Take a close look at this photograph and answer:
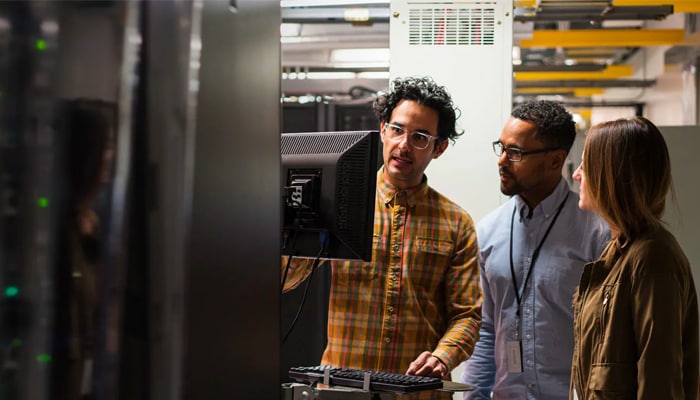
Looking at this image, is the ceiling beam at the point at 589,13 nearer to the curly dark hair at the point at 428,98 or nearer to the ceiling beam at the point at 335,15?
the ceiling beam at the point at 335,15

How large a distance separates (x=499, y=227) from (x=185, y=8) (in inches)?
78.0

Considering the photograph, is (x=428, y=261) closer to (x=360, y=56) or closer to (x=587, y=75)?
(x=360, y=56)

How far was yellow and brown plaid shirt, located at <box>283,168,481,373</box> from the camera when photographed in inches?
78.0

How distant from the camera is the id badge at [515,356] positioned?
228 centimetres

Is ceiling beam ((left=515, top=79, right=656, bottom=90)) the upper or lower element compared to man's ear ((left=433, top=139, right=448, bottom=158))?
upper

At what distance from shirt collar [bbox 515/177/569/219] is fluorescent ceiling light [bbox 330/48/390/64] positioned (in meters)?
3.42

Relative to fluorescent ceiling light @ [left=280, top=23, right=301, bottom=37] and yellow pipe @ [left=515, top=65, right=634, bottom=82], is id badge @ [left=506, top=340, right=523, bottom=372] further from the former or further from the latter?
yellow pipe @ [left=515, top=65, right=634, bottom=82]

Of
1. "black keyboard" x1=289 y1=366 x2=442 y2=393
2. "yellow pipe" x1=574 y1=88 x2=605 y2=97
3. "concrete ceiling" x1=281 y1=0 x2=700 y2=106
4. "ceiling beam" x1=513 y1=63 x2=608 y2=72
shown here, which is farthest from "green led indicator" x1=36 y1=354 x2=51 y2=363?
"yellow pipe" x1=574 y1=88 x2=605 y2=97

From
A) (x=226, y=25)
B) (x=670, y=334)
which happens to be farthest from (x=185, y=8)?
(x=670, y=334)

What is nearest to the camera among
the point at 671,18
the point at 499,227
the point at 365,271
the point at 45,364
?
the point at 45,364

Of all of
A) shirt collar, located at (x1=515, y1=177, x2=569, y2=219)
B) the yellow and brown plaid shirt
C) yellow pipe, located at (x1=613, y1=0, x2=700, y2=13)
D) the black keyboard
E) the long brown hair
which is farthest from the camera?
yellow pipe, located at (x1=613, y1=0, x2=700, y2=13)

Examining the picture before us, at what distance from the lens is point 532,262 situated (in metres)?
2.34

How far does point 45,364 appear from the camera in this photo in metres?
0.53

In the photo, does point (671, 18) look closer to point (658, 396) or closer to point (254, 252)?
point (658, 396)
